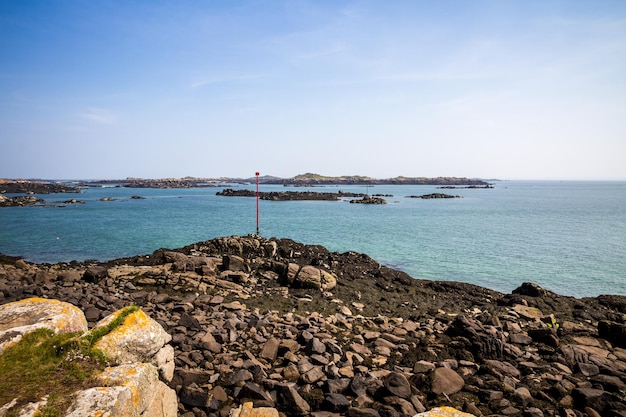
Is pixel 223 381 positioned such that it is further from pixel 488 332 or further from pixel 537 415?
pixel 488 332

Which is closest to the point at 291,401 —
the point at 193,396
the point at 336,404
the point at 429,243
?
the point at 336,404

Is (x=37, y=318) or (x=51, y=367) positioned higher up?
(x=37, y=318)

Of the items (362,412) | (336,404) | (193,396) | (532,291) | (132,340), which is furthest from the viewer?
(532,291)

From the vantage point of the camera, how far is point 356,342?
36.4 feet

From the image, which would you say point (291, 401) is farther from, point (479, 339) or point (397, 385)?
point (479, 339)

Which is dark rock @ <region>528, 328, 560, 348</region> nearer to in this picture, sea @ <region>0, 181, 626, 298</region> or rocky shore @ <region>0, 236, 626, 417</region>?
rocky shore @ <region>0, 236, 626, 417</region>

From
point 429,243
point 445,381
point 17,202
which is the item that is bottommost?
point 429,243

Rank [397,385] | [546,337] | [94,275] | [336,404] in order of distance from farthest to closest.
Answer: [94,275]
[546,337]
[397,385]
[336,404]

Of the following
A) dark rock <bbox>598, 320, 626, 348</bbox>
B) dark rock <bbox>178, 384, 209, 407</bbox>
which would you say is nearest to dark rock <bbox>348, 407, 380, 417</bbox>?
dark rock <bbox>178, 384, 209, 407</bbox>

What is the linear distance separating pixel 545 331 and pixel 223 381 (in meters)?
10.9

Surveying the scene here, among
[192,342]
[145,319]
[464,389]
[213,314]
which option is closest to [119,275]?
[213,314]

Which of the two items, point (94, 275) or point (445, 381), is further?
point (94, 275)

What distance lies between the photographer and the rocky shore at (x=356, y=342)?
306 inches

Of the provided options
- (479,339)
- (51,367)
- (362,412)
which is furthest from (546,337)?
(51,367)
